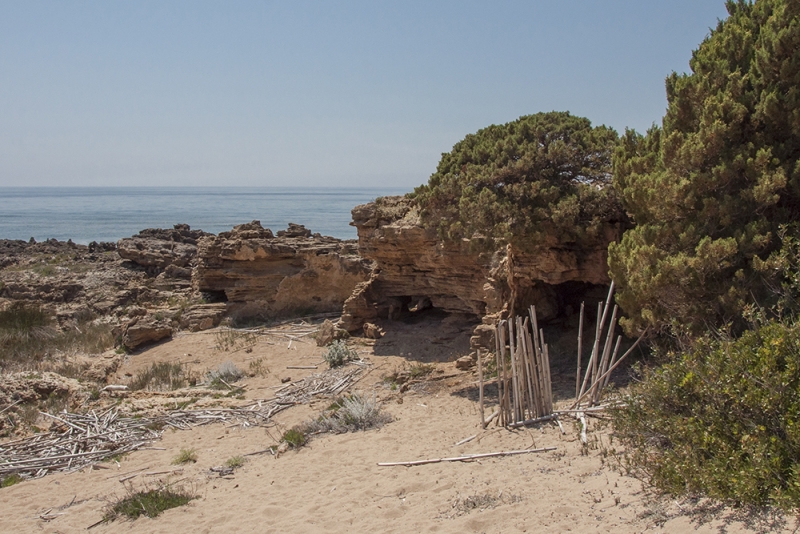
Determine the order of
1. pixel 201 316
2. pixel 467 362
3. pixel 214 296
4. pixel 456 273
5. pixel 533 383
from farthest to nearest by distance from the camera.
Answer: pixel 214 296, pixel 201 316, pixel 456 273, pixel 467 362, pixel 533 383

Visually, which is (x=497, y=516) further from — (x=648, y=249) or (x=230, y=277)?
(x=230, y=277)

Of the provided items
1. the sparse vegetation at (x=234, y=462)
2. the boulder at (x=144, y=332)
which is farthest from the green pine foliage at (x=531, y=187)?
the boulder at (x=144, y=332)

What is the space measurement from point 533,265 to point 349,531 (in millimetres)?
6297

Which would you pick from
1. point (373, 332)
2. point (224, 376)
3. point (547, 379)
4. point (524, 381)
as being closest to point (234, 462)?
point (524, 381)

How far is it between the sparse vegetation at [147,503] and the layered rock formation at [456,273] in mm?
5977

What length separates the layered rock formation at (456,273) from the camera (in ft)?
35.7

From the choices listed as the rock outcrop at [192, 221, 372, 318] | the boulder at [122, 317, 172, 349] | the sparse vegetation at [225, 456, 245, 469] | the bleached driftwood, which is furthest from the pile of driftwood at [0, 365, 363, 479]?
the rock outcrop at [192, 221, 372, 318]

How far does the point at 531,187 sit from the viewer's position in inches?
405

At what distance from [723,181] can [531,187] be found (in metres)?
3.17

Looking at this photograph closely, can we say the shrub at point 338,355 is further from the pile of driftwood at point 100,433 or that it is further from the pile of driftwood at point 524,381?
the pile of driftwood at point 524,381

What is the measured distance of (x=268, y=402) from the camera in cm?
1071

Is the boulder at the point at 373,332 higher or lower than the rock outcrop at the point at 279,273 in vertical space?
lower

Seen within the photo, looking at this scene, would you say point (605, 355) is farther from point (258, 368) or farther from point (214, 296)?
point (214, 296)

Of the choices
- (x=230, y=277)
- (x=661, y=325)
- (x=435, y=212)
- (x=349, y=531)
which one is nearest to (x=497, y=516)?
(x=349, y=531)
